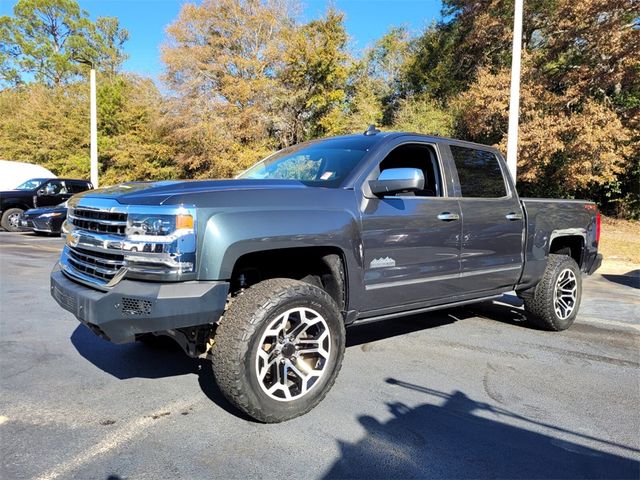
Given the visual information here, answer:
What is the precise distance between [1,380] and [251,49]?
2273cm

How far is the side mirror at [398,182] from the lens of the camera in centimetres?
365

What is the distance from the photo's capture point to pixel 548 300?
17.7ft

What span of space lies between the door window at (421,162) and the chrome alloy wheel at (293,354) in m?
1.62

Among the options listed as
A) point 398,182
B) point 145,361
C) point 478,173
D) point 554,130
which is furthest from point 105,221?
point 554,130

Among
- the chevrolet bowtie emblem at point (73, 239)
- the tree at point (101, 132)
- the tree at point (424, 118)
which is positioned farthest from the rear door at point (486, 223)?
the tree at point (101, 132)

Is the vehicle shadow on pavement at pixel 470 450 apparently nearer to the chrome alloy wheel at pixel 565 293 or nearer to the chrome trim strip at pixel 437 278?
the chrome trim strip at pixel 437 278

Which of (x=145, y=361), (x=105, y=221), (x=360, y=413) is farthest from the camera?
(x=145, y=361)

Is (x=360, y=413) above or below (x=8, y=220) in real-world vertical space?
below

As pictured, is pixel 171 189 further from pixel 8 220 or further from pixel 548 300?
pixel 8 220

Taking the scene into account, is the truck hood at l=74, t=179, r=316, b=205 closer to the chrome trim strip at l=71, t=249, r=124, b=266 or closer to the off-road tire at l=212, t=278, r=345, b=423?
the chrome trim strip at l=71, t=249, r=124, b=266

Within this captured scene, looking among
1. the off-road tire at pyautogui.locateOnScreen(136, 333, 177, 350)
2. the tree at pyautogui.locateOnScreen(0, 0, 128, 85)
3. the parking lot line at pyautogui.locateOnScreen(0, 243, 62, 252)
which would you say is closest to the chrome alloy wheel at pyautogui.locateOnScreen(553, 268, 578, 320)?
the off-road tire at pyautogui.locateOnScreen(136, 333, 177, 350)

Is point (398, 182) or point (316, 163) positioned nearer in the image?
point (398, 182)

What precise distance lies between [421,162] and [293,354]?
7.51 feet

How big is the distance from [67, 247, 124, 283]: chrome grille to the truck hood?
0.38 meters
